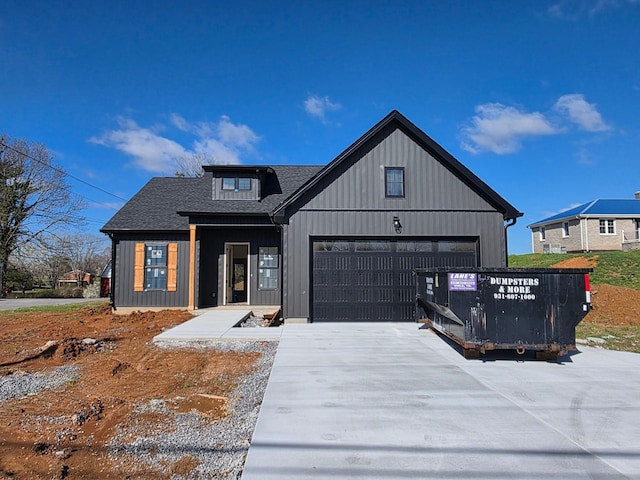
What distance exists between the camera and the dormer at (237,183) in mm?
12945

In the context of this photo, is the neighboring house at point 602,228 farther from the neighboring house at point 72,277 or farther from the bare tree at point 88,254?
the bare tree at point 88,254

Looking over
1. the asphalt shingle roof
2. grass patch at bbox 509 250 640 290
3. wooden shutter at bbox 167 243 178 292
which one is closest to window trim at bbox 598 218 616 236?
grass patch at bbox 509 250 640 290

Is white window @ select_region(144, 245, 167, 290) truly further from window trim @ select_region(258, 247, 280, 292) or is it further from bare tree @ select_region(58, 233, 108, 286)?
bare tree @ select_region(58, 233, 108, 286)

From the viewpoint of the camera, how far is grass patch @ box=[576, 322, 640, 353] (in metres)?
7.54

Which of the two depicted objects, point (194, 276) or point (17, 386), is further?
point (194, 276)

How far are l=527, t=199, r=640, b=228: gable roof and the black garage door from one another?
2181 centimetres

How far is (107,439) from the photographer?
335cm

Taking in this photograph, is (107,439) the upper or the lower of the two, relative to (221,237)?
lower

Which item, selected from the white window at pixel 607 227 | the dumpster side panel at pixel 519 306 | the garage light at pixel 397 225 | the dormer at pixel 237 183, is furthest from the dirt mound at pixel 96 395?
the white window at pixel 607 227

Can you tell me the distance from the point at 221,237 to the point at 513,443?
1110 centimetres

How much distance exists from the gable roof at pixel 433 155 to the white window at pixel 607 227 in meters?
20.9

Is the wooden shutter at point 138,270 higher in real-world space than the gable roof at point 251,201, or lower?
lower

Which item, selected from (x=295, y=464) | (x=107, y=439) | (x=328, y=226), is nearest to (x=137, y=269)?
(x=328, y=226)

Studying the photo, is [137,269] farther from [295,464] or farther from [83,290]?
[83,290]
